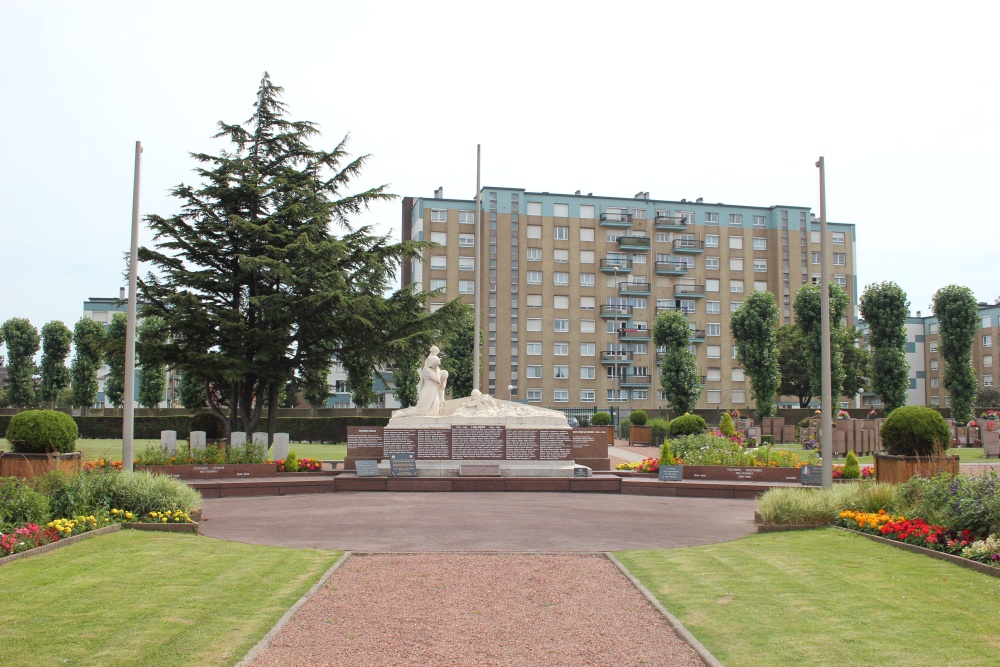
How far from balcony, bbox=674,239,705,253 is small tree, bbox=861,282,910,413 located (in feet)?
99.3

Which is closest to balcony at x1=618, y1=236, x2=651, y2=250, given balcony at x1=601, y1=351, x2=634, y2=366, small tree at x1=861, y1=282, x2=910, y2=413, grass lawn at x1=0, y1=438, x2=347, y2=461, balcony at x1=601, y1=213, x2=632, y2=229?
balcony at x1=601, y1=213, x2=632, y2=229

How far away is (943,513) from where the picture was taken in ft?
38.2

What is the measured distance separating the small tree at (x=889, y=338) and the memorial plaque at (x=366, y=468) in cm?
3228

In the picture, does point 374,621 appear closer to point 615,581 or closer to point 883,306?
point 615,581

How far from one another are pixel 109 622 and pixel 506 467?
1755 centimetres

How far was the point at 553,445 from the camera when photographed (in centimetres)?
2520

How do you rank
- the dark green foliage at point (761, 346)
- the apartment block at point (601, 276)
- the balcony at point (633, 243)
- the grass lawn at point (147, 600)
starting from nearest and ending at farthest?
1. the grass lawn at point (147, 600)
2. the dark green foliage at point (761, 346)
3. the apartment block at point (601, 276)
4. the balcony at point (633, 243)

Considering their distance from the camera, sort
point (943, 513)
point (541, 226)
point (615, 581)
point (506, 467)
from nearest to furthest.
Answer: point (615, 581) < point (943, 513) < point (506, 467) < point (541, 226)

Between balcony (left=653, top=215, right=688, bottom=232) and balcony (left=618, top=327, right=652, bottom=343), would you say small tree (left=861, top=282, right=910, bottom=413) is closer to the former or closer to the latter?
balcony (left=618, top=327, right=652, bottom=343)

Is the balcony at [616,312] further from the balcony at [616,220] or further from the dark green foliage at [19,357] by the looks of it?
the dark green foliage at [19,357]

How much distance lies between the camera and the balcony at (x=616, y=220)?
243ft

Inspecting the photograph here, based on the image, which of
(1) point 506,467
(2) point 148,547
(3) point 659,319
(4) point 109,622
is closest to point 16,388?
(3) point 659,319

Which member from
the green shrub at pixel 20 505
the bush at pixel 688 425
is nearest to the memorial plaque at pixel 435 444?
the bush at pixel 688 425

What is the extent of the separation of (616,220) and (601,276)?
5.29 m
